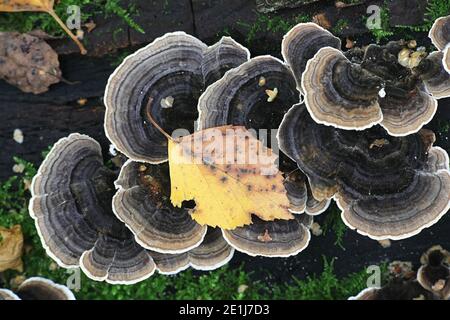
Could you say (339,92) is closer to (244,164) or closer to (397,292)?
(244,164)

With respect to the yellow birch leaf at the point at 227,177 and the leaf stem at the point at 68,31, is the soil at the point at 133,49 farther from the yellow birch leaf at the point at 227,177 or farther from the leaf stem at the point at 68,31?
the yellow birch leaf at the point at 227,177

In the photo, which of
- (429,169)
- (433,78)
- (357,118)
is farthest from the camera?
(429,169)

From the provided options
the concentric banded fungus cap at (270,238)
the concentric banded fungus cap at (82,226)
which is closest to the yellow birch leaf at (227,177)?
the concentric banded fungus cap at (270,238)

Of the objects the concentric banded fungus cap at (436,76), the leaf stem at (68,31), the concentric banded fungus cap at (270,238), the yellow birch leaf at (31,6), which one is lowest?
the concentric banded fungus cap at (270,238)

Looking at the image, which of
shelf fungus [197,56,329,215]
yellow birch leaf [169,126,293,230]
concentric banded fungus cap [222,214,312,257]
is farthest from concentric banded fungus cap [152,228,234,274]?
shelf fungus [197,56,329,215]

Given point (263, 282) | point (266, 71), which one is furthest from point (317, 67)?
point (263, 282)

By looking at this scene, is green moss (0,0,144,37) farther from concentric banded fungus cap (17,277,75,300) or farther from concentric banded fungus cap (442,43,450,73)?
concentric banded fungus cap (442,43,450,73)
